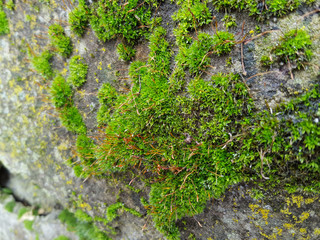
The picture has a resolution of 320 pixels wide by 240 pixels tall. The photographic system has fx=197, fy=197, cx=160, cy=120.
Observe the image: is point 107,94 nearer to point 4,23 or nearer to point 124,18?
point 124,18

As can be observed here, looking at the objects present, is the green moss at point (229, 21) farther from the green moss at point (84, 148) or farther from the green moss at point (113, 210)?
the green moss at point (113, 210)

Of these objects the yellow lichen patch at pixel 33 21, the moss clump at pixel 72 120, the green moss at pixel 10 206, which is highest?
the yellow lichen patch at pixel 33 21

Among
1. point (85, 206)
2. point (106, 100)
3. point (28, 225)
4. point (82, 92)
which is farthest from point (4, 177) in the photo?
point (106, 100)

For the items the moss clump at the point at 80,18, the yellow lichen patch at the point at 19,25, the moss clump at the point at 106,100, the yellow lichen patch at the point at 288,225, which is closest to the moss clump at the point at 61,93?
the moss clump at the point at 106,100

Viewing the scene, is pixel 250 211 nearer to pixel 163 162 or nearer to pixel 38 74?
pixel 163 162

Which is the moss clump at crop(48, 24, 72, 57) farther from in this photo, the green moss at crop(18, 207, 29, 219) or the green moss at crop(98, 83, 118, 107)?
the green moss at crop(18, 207, 29, 219)

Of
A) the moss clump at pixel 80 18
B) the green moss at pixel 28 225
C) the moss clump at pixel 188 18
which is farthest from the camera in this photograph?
the green moss at pixel 28 225
